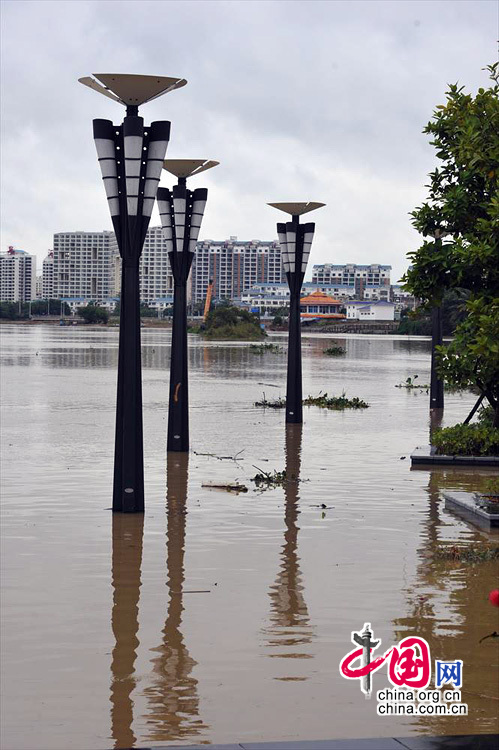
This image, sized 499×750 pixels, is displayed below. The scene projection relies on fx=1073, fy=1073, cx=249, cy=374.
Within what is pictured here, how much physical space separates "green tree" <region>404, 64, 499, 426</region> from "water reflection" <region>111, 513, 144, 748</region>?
466 cm

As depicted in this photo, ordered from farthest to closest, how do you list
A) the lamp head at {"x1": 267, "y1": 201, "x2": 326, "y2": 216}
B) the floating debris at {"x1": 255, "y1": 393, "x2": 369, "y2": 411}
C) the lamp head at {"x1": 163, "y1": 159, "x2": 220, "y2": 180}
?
the floating debris at {"x1": 255, "y1": 393, "x2": 369, "y2": 411}
the lamp head at {"x1": 267, "y1": 201, "x2": 326, "y2": 216}
the lamp head at {"x1": 163, "y1": 159, "x2": 220, "y2": 180}

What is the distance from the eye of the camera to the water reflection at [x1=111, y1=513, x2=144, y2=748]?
19.6ft

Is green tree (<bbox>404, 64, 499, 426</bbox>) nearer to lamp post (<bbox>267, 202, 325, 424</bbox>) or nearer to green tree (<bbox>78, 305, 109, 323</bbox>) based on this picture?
lamp post (<bbox>267, 202, 325, 424</bbox>)

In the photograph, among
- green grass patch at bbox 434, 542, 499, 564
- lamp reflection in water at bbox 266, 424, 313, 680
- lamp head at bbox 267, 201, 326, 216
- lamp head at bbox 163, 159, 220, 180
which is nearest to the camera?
lamp reflection in water at bbox 266, 424, 313, 680

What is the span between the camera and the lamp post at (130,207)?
38.9 ft

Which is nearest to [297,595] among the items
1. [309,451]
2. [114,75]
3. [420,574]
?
[420,574]

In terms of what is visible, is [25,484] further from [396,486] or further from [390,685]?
[390,685]

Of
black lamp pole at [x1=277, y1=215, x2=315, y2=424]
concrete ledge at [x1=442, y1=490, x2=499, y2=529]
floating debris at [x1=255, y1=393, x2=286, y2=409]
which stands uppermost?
black lamp pole at [x1=277, y1=215, x2=315, y2=424]

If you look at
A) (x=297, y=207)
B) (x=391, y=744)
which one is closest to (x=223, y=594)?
(x=391, y=744)

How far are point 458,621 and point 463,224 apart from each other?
25.9 ft

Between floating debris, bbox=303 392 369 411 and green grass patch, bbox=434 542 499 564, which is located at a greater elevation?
floating debris, bbox=303 392 369 411

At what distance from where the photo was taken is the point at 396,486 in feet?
48.2

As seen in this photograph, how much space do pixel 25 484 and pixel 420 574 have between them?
6.77m

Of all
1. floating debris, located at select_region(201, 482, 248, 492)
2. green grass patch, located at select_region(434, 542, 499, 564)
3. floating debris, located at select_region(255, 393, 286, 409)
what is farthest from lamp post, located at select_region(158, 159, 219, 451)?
floating debris, located at select_region(255, 393, 286, 409)
